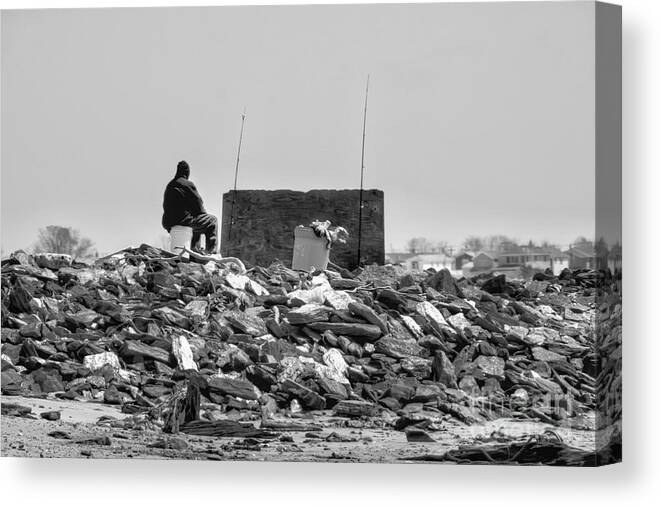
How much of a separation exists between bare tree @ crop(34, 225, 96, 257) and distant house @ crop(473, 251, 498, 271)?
3.65m

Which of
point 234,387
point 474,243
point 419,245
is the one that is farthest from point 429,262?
point 234,387

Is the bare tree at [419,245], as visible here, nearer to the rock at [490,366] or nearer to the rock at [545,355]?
the rock at [490,366]

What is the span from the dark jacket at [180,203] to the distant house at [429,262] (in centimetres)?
206

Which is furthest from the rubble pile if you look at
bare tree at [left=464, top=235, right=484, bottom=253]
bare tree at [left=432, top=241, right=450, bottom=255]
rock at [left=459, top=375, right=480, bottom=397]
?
bare tree at [left=464, top=235, right=484, bottom=253]

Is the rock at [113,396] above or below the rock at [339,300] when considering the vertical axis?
below

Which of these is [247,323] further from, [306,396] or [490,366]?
[490,366]

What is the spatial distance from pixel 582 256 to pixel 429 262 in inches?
55.0

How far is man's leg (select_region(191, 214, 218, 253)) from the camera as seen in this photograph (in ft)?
32.8

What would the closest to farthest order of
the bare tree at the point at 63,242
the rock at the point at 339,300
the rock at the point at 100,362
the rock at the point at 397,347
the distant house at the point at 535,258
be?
the distant house at the point at 535,258 → the rock at the point at 397,347 → the rock at the point at 100,362 → the rock at the point at 339,300 → the bare tree at the point at 63,242

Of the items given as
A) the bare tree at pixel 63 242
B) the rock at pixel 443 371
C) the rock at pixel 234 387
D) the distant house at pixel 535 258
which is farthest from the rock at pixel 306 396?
the bare tree at pixel 63 242

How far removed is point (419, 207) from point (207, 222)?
82.1 inches

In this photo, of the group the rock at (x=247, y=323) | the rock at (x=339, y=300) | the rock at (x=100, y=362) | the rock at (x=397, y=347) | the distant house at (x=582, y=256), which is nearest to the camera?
the distant house at (x=582, y=256)

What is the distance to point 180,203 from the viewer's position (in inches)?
387

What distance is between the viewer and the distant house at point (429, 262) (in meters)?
9.61
